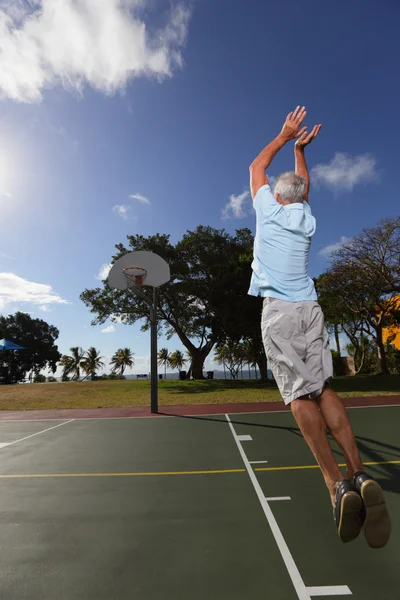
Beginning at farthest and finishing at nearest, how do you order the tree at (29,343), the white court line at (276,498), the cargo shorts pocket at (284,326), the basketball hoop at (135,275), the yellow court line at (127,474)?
the tree at (29,343) < the basketball hoop at (135,275) < the yellow court line at (127,474) < the white court line at (276,498) < the cargo shorts pocket at (284,326)

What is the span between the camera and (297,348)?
1759 mm

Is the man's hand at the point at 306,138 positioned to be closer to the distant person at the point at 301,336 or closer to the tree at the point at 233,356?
the distant person at the point at 301,336

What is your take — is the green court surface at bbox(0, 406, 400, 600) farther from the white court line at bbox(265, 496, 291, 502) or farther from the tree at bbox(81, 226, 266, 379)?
the tree at bbox(81, 226, 266, 379)

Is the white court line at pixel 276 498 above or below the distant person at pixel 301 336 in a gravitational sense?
below

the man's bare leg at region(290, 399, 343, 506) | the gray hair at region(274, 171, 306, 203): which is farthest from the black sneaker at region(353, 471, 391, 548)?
the gray hair at region(274, 171, 306, 203)

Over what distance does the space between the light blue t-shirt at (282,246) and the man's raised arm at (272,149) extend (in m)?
0.07

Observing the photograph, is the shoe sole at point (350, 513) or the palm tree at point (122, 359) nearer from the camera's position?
the shoe sole at point (350, 513)

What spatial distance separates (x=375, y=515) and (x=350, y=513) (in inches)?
4.7

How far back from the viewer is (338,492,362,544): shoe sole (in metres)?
1.49

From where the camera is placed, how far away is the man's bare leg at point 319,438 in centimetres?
165

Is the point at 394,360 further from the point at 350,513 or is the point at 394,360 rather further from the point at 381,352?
the point at 350,513

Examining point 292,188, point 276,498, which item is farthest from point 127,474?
point 292,188

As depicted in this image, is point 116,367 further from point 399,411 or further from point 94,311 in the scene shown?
point 399,411

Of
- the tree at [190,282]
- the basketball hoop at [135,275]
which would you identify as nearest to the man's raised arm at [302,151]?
the basketball hoop at [135,275]
